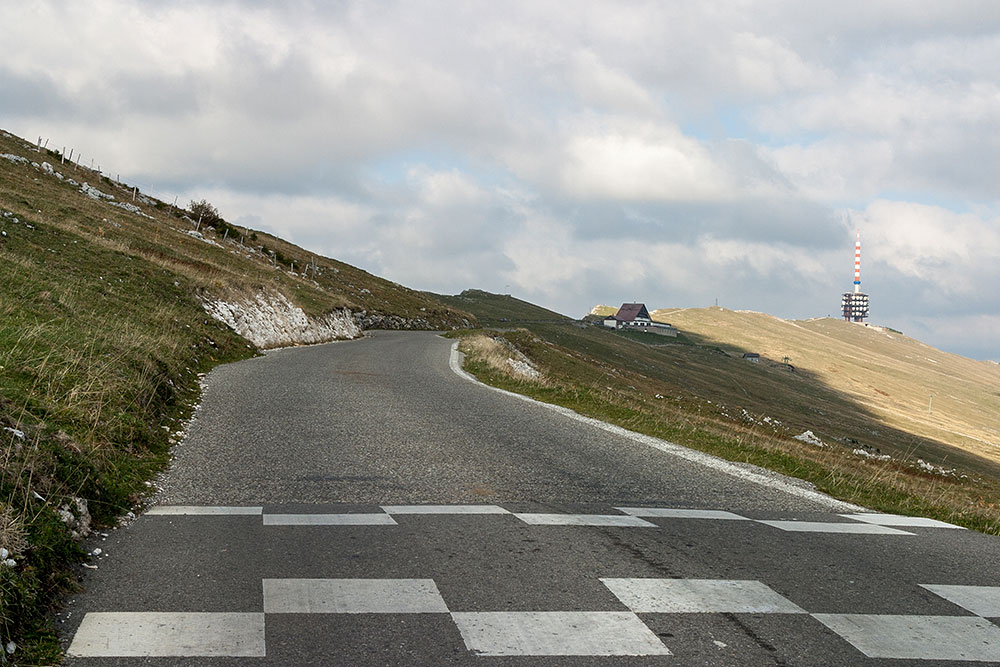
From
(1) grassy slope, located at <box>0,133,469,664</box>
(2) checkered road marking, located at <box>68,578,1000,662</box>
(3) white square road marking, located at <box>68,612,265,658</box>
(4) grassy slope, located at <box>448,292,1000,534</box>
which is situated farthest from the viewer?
(4) grassy slope, located at <box>448,292,1000,534</box>

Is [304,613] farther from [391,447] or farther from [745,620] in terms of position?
[391,447]

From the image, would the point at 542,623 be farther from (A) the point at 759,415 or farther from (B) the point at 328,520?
(A) the point at 759,415

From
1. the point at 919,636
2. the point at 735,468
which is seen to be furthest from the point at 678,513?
the point at 735,468

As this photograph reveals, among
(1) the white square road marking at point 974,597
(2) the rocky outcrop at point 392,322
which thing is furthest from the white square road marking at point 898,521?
(2) the rocky outcrop at point 392,322

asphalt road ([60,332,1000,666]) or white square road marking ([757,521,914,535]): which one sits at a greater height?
white square road marking ([757,521,914,535])

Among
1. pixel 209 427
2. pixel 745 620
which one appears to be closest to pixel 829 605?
pixel 745 620

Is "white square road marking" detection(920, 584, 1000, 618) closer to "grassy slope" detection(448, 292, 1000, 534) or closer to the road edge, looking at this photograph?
the road edge

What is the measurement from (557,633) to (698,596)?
124 cm

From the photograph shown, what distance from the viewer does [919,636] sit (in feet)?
16.2

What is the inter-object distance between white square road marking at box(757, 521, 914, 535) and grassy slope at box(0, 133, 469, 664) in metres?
6.21

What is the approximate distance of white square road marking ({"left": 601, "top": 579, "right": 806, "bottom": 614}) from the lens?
17.3ft

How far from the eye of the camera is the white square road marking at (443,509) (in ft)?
26.3

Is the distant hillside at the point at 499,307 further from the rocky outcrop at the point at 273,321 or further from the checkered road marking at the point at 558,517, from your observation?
the checkered road marking at the point at 558,517

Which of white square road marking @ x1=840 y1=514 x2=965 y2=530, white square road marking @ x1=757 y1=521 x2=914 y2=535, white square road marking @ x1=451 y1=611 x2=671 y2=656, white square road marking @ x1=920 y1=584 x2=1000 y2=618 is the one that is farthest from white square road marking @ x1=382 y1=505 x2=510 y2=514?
white square road marking @ x1=840 y1=514 x2=965 y2=530
